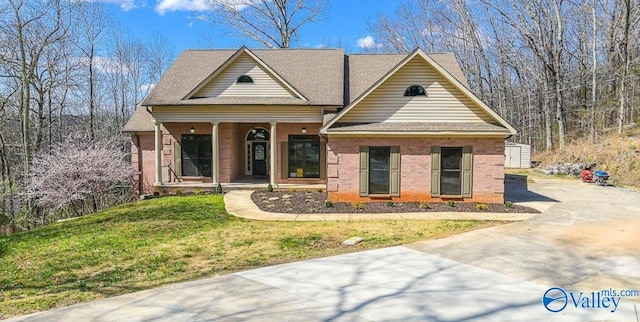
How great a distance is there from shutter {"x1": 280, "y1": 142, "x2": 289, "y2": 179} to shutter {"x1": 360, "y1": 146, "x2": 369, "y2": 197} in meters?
5.79

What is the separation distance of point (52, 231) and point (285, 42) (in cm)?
2698

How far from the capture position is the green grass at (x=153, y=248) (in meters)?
6.73

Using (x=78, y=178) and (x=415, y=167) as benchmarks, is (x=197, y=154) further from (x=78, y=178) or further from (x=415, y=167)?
(x=415, y=167)

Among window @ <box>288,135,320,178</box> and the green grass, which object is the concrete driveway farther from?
window @ <box>288,135,320,178</box>

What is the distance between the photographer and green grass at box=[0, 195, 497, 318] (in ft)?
22.1

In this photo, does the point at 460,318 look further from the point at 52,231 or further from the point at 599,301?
the point at 52,231

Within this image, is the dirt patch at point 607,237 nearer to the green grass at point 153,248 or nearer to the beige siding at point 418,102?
the green grass at point 153,248

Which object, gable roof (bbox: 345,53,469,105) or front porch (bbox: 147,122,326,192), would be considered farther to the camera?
gable roof (bbox: 345,53,469,105)

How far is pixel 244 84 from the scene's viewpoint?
1788 cm

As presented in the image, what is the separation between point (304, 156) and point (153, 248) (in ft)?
34.0

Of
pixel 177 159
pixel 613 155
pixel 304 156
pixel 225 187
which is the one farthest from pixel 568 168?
pixel 177 159

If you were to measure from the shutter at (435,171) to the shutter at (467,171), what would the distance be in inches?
32.5

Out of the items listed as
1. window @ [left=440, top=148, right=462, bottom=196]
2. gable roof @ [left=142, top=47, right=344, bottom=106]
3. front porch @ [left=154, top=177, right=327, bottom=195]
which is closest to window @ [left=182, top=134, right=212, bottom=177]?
front porch @ [left=154, top=177, right=327, bottom=195]

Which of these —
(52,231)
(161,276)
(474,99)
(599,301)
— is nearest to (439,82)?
(474,99)
